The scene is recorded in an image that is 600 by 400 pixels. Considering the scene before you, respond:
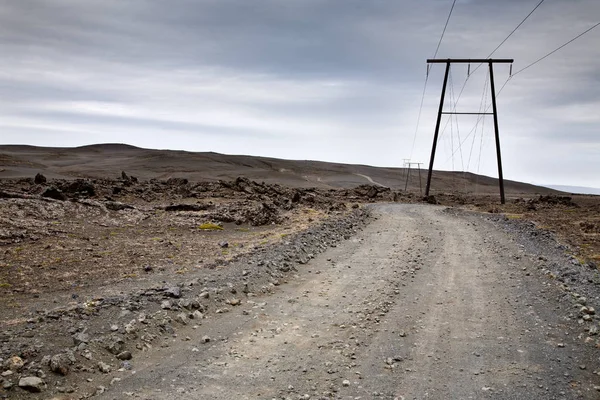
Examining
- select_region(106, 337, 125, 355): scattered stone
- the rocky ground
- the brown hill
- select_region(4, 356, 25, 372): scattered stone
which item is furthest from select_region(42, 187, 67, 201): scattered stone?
the brown hill

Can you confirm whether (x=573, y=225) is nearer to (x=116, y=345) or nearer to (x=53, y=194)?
(x=116, y=345)

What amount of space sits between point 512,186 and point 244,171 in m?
46.8

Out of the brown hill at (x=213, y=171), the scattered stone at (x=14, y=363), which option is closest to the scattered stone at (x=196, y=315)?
the scattered stone at (x=14, y=363)

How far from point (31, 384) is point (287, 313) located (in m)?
4.10

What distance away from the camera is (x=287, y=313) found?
8492 mm

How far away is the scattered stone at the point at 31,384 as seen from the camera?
537 centimetres

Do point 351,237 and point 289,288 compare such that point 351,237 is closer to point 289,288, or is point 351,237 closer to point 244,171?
point 289,288

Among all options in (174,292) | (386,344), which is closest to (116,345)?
(174,292)

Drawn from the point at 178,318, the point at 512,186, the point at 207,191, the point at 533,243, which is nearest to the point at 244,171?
the point at 207,191

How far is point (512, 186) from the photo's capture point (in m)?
84.4

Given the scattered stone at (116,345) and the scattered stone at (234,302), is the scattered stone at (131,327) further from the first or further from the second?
the scattered stone at (234,302)

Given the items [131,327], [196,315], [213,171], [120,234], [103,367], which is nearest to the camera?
[103,367]

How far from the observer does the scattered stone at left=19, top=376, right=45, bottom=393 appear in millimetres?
5371

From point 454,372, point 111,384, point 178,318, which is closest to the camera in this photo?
point 111,384
